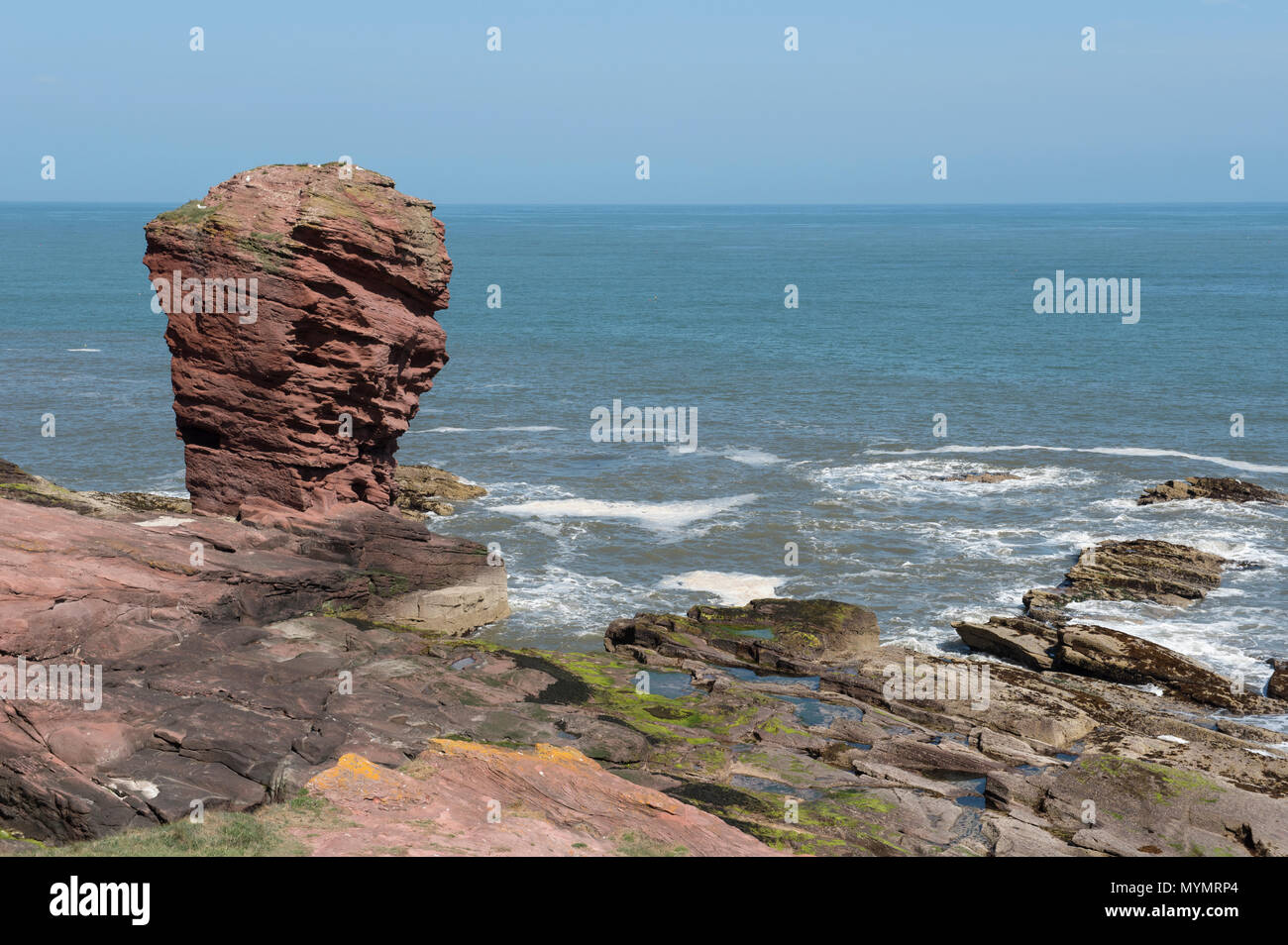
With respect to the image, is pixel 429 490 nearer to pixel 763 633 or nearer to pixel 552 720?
pixel 763 633

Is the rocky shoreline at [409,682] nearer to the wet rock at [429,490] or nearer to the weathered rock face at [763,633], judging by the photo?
the weathered rock face at [763,633]

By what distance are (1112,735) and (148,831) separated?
23453mm

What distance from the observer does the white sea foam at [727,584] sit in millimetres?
42938

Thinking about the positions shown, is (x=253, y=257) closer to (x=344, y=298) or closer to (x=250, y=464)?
(x=344, y=298)

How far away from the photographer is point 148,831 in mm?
18672

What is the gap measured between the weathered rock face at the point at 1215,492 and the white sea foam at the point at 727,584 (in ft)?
68.3

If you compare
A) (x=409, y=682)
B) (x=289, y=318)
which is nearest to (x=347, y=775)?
(x=409, y=682)

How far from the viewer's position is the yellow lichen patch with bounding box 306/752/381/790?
2052cm

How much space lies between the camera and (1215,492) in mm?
53594

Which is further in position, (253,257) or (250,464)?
(250,464)

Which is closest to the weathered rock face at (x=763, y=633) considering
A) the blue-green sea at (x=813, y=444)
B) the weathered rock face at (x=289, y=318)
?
the blue-green sea at (x=813, y=444)

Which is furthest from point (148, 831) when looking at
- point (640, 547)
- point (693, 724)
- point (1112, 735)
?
point (640, 547)

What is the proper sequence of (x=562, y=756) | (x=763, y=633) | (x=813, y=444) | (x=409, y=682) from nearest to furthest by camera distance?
→ (x=562, y=756) → (x=409, y=682) → (x=763, y=633) → (x=813, y=444)

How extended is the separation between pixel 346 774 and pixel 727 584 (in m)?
24.9
